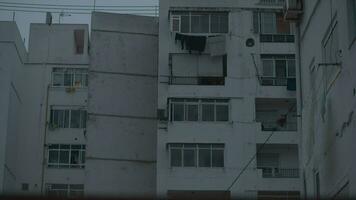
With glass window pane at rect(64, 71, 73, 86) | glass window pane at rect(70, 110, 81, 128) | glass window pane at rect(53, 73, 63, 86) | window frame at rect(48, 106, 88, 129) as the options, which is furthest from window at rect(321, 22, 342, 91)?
glass window pane at rect(53, 73, 63, 86)

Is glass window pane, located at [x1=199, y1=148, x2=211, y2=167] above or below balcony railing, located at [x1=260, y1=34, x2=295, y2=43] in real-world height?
below

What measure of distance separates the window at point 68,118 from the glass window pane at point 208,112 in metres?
9.43

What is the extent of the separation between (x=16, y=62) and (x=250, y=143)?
1535 centimetres

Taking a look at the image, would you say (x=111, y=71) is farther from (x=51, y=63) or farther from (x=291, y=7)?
(x=291, y=7)

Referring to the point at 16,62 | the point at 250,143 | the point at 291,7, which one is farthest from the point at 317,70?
the point at 16,62

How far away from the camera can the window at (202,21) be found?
47.5 m

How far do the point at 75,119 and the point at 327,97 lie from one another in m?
32.0

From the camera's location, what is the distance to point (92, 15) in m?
50.7

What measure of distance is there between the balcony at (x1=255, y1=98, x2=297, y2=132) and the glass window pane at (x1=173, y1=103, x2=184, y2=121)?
408cm

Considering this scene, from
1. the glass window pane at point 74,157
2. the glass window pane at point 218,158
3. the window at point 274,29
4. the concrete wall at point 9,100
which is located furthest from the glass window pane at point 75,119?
the window at point 274,29

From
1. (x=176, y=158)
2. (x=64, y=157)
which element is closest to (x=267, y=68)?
(x=176, y=158)

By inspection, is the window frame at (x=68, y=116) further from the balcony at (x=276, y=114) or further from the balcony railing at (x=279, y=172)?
the balcony railing at (x=279, y=172)

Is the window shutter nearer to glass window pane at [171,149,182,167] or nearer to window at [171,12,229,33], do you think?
window at [171,12,229,33]

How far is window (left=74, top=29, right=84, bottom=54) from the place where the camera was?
5459 centimetres
